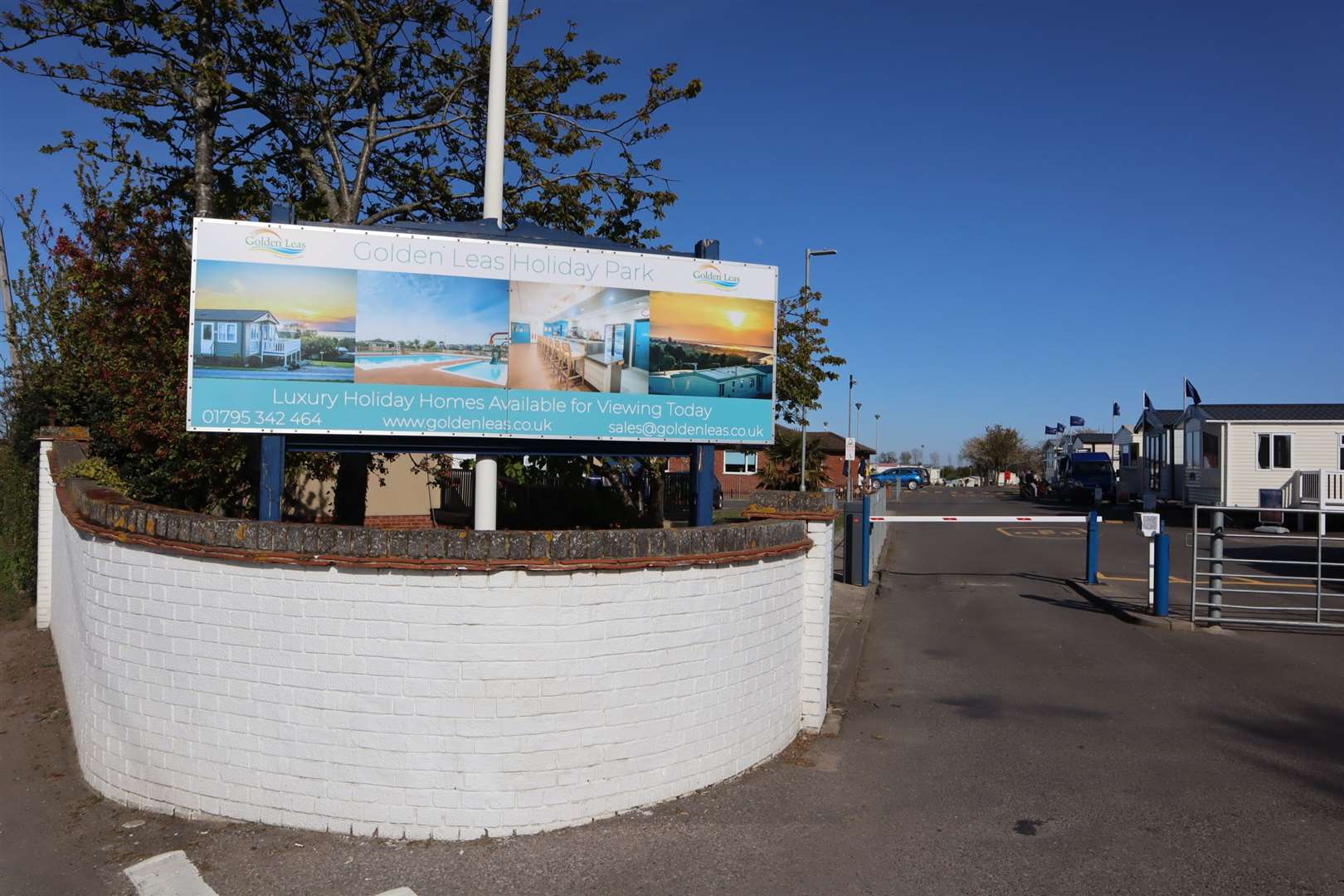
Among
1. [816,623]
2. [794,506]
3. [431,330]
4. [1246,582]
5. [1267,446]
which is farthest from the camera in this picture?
[1267,446]

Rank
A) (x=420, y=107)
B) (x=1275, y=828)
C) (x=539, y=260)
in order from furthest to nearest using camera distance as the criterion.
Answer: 1. (x=420, y=107)
2. (x=539, y=260)
3. (x=1275, y=828)

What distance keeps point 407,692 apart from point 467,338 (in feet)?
8.14

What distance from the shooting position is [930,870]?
533cm

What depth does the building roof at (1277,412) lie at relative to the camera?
31.1m

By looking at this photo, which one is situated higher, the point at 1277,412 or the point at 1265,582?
the point at 1277,412

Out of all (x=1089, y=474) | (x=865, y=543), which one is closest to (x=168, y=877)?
(x=865, y=543)

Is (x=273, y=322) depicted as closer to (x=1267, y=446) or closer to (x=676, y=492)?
(x=676, y=492)

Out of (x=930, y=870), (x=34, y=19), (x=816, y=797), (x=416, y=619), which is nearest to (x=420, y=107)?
(x=34, y=19)

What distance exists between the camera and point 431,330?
21.9 ft

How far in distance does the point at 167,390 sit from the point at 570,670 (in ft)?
20.1

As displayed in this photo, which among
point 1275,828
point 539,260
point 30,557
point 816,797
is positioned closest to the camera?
point 1275,828

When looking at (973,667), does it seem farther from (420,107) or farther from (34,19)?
(34,19)

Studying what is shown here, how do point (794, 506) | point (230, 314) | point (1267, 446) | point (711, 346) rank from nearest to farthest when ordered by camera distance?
point (230, 314), point (711, 346), point (794, 506), point (1267, 446)

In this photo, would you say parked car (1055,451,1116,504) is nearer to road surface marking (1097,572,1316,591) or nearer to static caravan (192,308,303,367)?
road surface marking (1097,572,1316,591)
